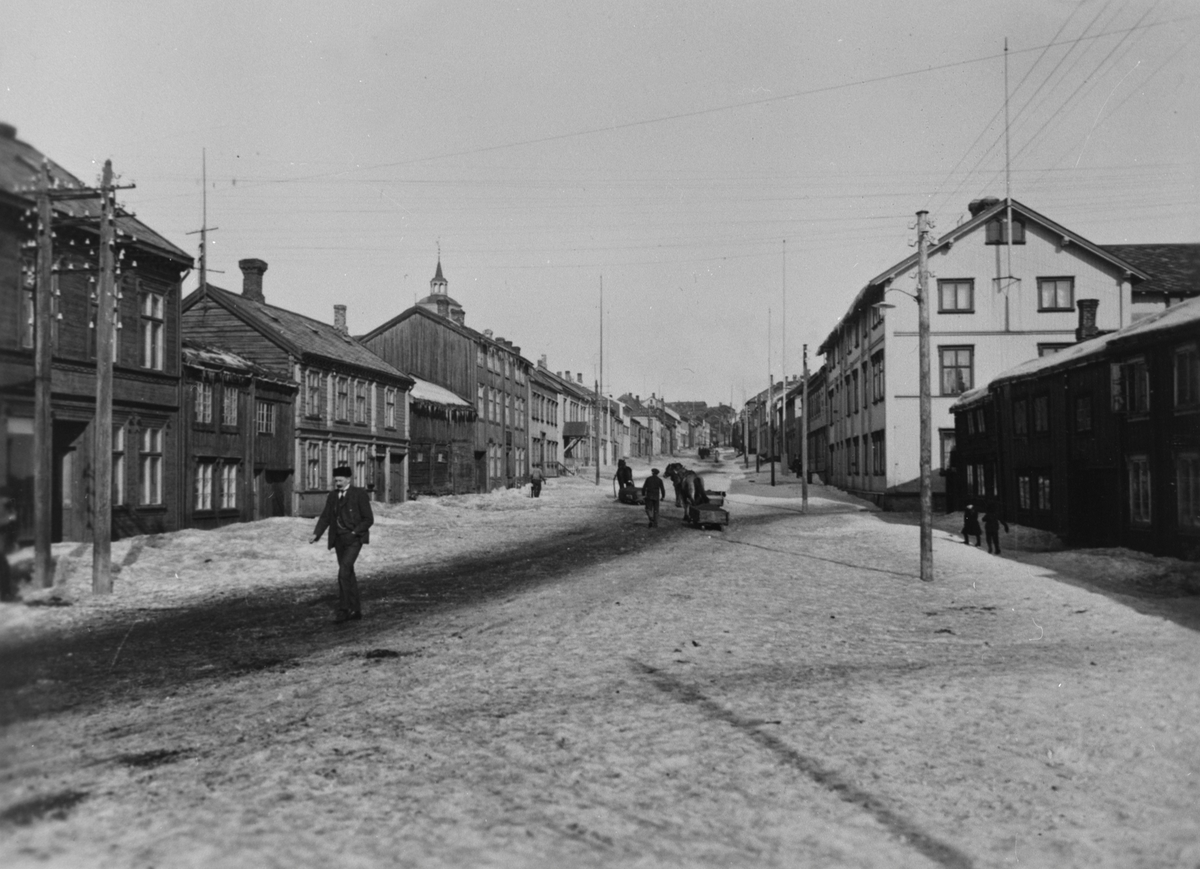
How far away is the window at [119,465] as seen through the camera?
65.5ft

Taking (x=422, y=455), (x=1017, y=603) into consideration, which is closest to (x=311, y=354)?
(x=422, y=455)

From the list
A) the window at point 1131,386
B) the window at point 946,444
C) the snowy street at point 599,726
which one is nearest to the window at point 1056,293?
the window at point 946,444

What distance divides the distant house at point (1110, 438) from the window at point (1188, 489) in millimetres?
21

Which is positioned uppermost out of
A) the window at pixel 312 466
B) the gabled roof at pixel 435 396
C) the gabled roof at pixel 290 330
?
the gabled roof at pixel 290 330

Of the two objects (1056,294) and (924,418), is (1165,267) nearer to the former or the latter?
(1056,294)

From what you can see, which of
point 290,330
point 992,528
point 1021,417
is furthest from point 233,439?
point 1021,417

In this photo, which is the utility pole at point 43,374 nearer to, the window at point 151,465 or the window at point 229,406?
the window at point 151,465

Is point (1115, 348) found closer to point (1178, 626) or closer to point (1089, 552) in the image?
point (1089, 552)

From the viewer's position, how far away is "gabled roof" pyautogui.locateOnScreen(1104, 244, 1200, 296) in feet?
127

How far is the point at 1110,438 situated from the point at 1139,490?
5.26 feet

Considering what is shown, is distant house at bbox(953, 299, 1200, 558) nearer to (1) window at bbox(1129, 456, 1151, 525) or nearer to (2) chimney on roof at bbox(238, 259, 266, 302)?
(1) window at bbox(1129, 456, 1151, 525)

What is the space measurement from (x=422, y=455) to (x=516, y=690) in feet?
113

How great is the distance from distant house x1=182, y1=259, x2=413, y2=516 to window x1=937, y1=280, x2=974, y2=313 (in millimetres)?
23102

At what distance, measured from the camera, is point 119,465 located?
20.1 metres
